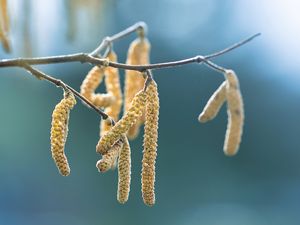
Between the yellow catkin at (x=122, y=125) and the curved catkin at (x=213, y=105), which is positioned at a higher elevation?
the curved catkin at (x=213, y=105)

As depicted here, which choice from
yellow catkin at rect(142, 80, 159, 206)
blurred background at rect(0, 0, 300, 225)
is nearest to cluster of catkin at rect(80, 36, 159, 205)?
yellow catkin at rect(142, 80, 159, 206)

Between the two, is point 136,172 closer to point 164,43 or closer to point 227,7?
Answer: point 164,43

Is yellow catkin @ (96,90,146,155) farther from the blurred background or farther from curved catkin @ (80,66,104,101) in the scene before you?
the blurred background

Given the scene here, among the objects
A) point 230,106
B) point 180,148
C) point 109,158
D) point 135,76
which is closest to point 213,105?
point 230,106

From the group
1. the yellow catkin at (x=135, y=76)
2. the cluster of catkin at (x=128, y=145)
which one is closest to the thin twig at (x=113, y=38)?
the yellow catkin at (x=135, y=76)

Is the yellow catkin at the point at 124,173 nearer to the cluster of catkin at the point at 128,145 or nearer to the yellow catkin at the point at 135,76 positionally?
the cluster of catkin at the point at 128,145

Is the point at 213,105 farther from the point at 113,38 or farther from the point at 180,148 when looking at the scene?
the point at 180,148

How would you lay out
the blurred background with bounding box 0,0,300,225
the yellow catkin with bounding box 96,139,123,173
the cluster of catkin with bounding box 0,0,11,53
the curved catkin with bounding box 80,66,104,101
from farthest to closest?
the blurred background with bounding box 0,0,300,225 < the curved catkin with bounding box 80,66,104,101 < the cluster of catkin with bounding box 0,0,11,53 < the yellow catkin with bounding box 96,139,123,173
